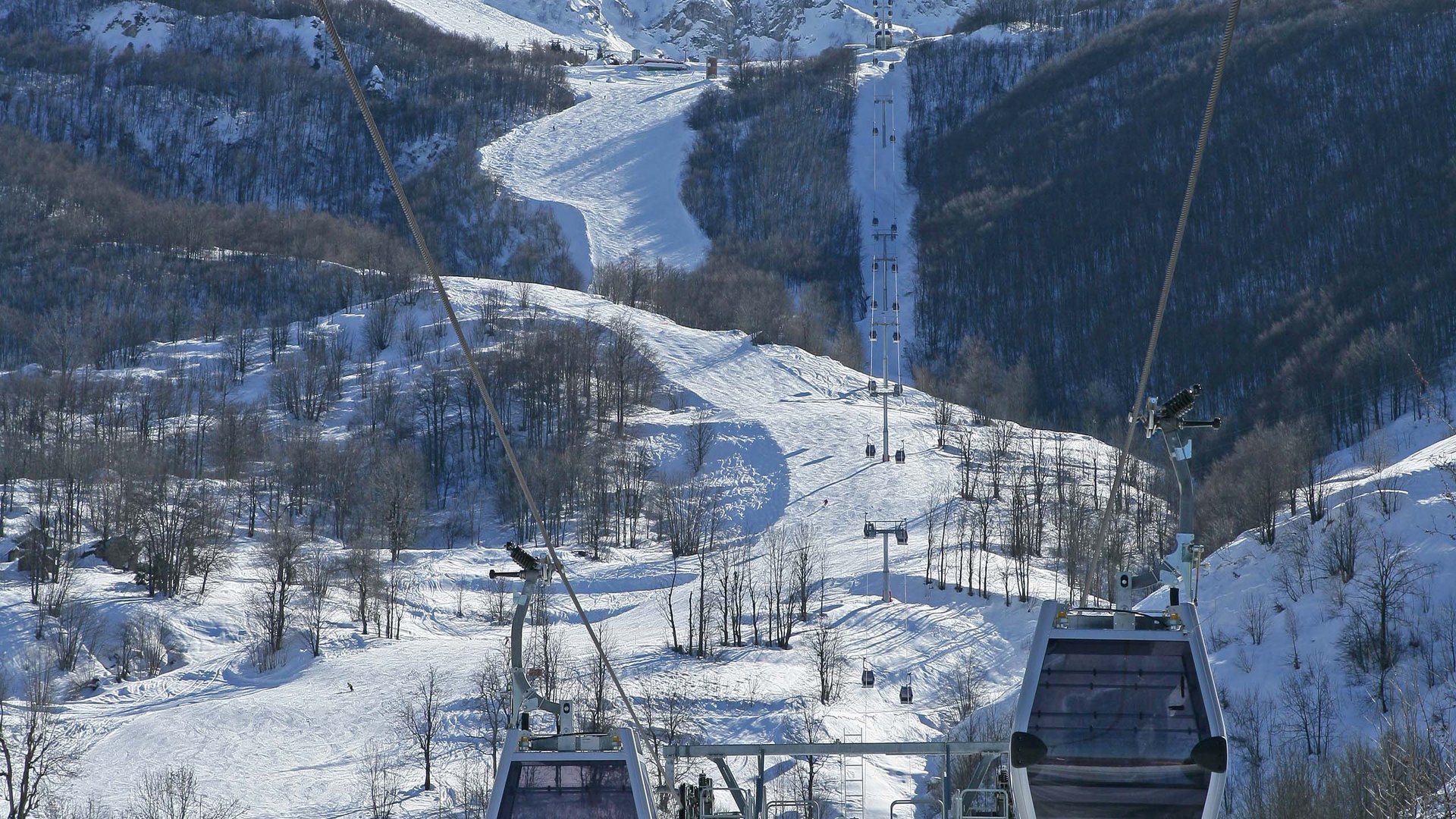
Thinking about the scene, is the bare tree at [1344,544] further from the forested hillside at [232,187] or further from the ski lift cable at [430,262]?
the forested hillside at [232,187]

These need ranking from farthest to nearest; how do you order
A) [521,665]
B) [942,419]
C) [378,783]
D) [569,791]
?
1. [942,419]
2. [378,783]
3. [521,665]
4. [569,791]

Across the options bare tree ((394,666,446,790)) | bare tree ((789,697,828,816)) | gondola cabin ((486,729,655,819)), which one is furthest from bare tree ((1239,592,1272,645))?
gondola cabin ((486,729,655,819))

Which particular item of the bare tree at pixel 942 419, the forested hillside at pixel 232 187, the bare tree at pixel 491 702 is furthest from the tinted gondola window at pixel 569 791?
the forested hillside at pixel 232 187

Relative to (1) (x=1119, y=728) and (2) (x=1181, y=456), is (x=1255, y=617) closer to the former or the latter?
(2) (x=1181, y=456)

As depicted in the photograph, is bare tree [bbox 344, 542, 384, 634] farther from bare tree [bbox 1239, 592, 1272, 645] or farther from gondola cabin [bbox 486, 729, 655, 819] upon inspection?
gondola cabin [bbox 486, 729, 655, 819]

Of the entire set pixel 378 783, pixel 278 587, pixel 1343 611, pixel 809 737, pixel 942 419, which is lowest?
pixel 378 783

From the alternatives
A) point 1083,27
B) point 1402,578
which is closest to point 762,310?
point 1402,578

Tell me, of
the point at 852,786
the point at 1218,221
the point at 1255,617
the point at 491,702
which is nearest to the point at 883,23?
the point at 1218,221
